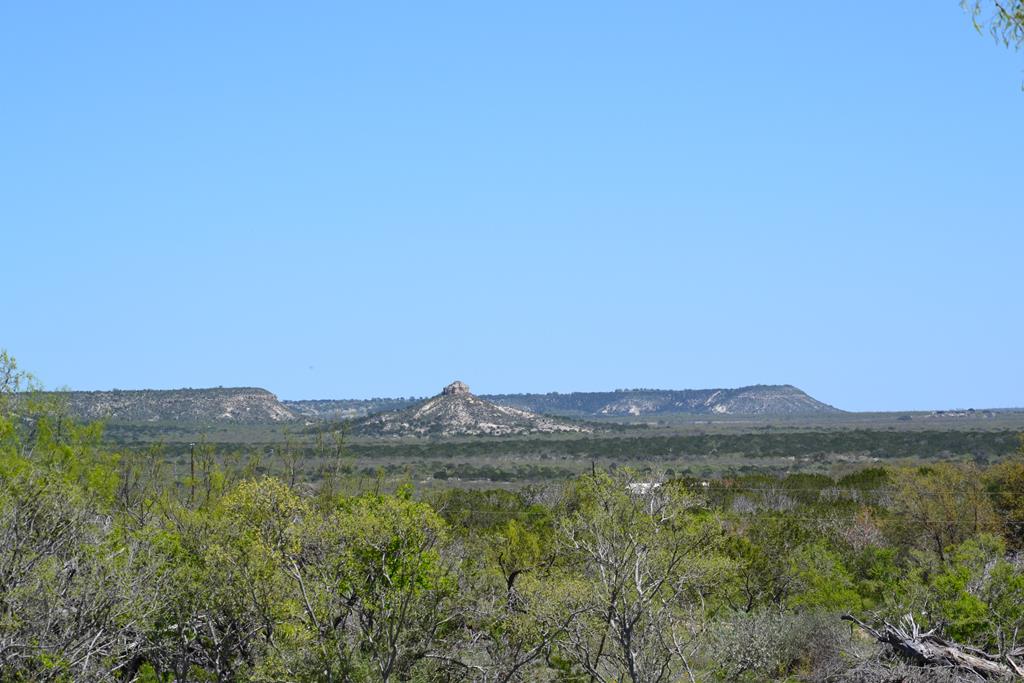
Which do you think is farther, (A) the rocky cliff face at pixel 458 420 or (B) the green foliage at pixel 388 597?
(A) the rocky cliff face at pixel 458 420

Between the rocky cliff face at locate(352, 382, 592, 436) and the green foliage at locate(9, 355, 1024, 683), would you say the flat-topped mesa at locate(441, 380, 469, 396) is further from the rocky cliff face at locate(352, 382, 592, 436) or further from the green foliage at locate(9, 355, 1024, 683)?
the green foliage at locate(9, 355, 1024, 683)

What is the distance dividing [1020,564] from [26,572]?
3001 centimetres

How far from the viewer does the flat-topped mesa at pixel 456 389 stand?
196m

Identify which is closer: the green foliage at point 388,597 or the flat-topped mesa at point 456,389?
the green foliage at point 388,597

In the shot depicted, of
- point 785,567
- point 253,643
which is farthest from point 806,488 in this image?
point 253,643

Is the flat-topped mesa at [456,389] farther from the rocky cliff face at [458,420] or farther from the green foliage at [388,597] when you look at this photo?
the green foliage at [388,597]

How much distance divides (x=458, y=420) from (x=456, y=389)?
1201 centimetres

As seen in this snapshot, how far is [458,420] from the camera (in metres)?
186

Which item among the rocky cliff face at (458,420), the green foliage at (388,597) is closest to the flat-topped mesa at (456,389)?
the rocky cliff face at (458,420)

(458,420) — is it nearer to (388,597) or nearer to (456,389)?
(456,389)

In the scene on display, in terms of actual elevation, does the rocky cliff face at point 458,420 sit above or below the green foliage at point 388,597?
above

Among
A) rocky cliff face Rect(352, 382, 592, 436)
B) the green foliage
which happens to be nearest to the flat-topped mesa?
rocky cliff face Rect(352, 382, 592, 436)

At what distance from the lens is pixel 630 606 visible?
25875mm

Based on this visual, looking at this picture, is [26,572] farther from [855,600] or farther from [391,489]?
[391,489]
